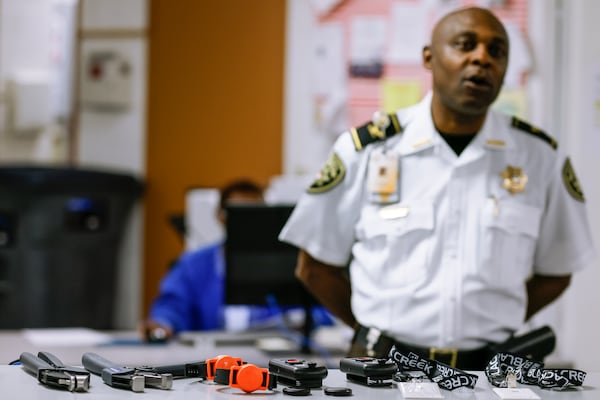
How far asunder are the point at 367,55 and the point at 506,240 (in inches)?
116

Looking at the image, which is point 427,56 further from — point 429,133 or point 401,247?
point 401,247

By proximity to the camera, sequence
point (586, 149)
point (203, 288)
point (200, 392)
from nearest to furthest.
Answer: point (200, 392) < point (586, 149) < point (203, 288)

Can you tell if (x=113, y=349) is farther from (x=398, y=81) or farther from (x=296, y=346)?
(x=398, y=81)

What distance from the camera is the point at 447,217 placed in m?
2.12

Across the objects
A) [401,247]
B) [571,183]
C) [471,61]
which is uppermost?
[471,61]

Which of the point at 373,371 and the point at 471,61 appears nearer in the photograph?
the point at 373,371

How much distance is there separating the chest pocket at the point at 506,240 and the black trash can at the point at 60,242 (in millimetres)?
3539

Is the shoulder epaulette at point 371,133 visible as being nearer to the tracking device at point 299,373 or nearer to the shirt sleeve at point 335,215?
the shirt sleeve at point 335,215

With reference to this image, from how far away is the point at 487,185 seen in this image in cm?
216

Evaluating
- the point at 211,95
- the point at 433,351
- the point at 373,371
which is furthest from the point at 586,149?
the point at 211,95

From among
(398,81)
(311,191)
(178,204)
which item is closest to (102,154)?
(178,204)

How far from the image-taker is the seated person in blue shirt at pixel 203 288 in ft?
12.6

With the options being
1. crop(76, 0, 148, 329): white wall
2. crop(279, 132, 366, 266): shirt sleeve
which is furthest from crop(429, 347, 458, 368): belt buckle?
crop(76, 0, 148, 329): white wall

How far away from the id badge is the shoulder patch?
8 centimetres
